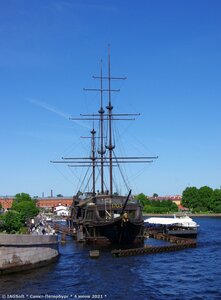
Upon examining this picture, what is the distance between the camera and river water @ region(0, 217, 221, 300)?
102ft

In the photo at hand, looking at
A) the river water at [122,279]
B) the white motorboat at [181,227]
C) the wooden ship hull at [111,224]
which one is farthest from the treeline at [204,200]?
the river water at [122,279]

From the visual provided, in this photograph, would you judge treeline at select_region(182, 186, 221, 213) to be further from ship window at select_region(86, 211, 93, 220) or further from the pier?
ship window at select_region(86, 211, 93, 220)

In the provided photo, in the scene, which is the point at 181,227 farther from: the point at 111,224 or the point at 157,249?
the point at 157,249

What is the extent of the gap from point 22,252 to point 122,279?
822cm

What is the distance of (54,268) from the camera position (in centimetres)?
4141

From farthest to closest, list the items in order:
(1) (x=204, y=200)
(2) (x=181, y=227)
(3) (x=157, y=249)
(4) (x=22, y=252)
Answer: (1) (x=204, y=200) → (2) (x=181, y=227) → (3) (x=157, y=249) → (4) (x=22, y=252)

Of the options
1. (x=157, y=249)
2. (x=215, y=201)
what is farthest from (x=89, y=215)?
(x=215, y=201)

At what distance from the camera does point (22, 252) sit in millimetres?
36562

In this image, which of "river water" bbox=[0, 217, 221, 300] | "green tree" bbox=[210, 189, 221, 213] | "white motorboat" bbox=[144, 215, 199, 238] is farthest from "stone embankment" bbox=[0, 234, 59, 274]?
"green tree" bbox=[210, 189, 221, 213]

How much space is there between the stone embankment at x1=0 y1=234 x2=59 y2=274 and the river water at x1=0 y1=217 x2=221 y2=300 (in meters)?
0.68

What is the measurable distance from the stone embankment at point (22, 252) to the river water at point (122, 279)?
0.68m

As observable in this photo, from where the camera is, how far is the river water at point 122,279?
31.2 m

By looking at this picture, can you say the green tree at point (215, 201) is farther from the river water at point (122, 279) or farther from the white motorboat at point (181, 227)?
the river water at point (122, 279)

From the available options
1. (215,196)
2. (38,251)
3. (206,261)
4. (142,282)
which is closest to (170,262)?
(206,261)
